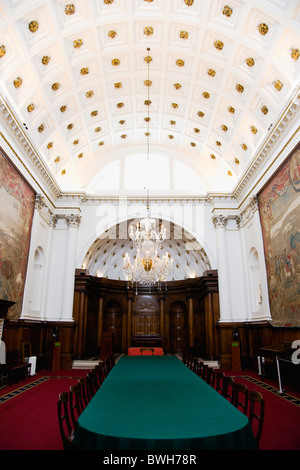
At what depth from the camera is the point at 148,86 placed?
14.5m

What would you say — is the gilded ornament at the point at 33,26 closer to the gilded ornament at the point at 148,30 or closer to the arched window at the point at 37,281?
the gilded ornament at the point at 148,30

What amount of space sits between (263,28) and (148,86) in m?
5.92

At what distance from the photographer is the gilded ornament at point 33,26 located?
32.7 ft

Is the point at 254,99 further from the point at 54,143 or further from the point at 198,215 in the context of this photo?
the point at 54,143

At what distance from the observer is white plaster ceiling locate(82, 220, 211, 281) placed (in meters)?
18.0

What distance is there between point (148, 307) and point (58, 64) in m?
15.5

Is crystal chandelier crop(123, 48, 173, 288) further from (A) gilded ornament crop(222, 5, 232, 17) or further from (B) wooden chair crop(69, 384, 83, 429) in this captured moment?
(B) wooden chair crop(69, 384, 83, 429)

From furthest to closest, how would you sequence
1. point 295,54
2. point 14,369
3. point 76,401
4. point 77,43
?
point 77,43 → point 14,369 → point 295,54 → point 76,401

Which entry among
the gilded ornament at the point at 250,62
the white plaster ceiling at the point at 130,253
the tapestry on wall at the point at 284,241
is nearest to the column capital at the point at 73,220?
the white plaster ceiling at the point at 130,253

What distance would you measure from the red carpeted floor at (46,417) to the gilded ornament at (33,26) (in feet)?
37.1

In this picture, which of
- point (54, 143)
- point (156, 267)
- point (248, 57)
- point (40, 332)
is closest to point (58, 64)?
point (54, 143)

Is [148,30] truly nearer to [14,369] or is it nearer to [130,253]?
[14,369]

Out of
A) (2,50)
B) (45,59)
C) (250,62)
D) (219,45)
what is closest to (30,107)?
(45,59)

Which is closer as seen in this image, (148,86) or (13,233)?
(13,233)
